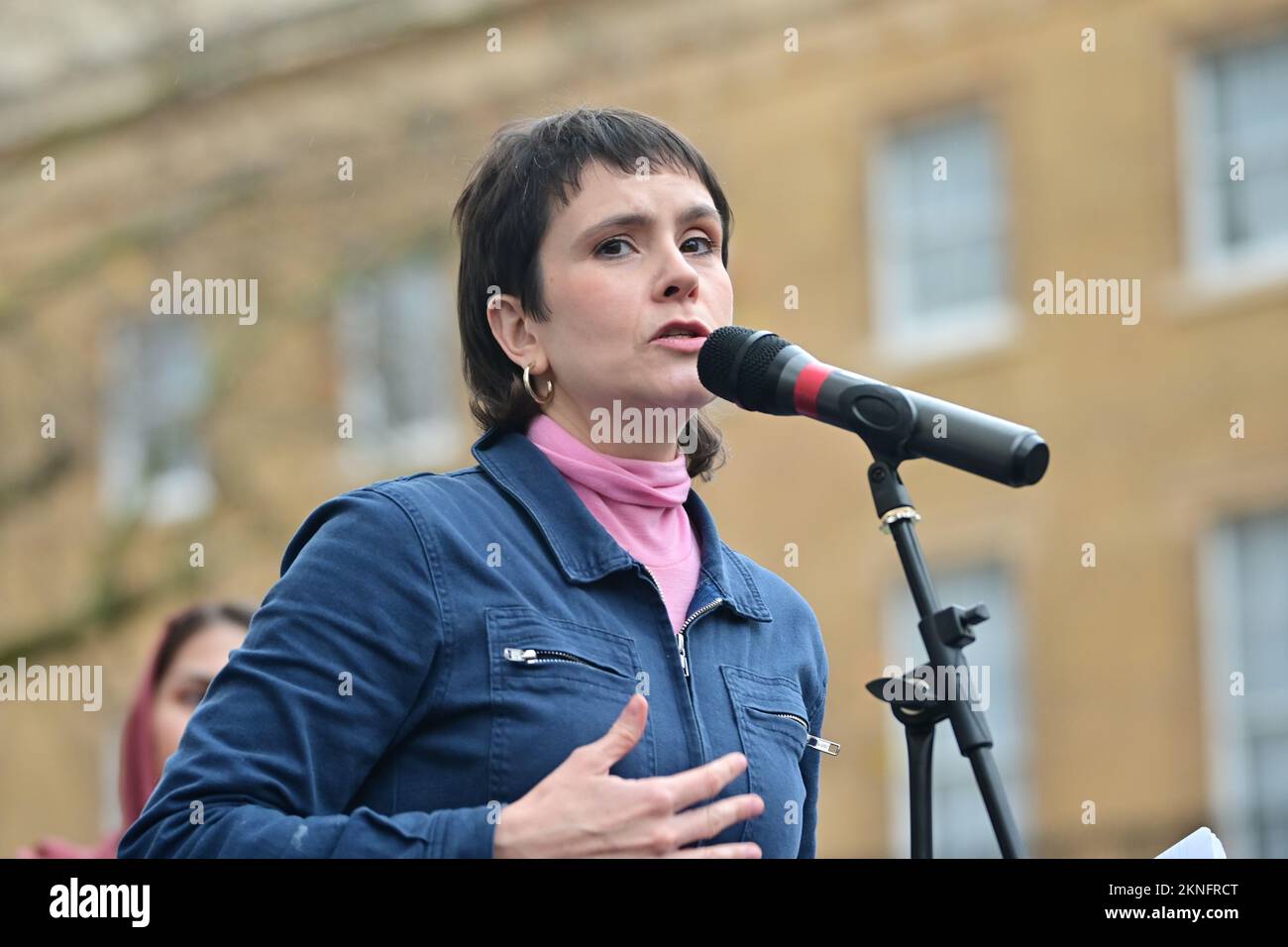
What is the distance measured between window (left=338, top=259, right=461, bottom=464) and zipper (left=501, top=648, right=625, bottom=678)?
470 inches

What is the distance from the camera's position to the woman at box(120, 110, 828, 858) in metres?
2.76

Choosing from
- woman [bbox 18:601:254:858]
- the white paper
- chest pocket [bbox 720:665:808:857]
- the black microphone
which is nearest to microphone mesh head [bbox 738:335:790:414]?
the black microphone

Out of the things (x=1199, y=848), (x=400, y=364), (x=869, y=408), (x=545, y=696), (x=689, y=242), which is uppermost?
(x=400, y=364)

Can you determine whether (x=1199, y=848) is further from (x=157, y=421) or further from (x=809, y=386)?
(x=157, y=421)

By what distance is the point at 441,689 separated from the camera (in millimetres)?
2912

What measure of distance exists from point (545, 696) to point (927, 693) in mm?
475

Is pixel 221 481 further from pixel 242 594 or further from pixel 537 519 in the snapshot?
pixel 537 519

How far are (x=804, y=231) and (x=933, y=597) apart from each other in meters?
15.0

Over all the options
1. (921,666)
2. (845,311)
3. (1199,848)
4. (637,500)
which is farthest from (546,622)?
(845,311)

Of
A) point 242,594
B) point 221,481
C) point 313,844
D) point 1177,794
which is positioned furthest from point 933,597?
point 242,594

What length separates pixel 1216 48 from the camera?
640 inches

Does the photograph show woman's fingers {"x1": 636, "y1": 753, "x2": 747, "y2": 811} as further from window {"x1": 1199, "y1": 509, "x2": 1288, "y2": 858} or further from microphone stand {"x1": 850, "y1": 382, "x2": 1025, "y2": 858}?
window {"x1": 1199, "y1": 509, "x2": 1288, "y2": 858}

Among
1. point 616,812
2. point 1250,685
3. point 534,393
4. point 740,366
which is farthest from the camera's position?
point 1250,685
